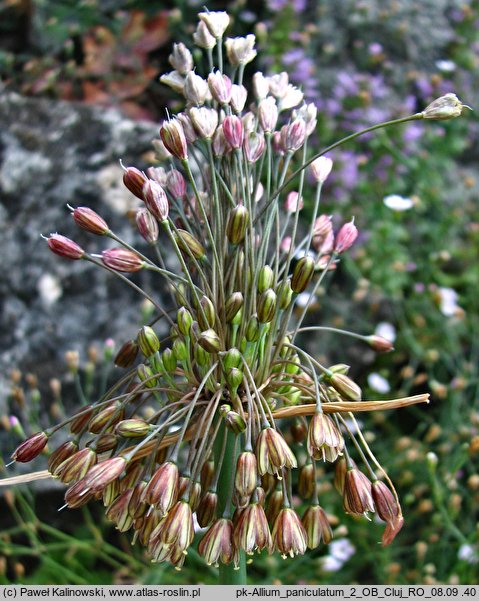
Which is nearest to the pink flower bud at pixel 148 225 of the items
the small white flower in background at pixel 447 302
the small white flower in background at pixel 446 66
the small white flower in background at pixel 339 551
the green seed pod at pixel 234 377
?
the green seed pod at pixel 234 377

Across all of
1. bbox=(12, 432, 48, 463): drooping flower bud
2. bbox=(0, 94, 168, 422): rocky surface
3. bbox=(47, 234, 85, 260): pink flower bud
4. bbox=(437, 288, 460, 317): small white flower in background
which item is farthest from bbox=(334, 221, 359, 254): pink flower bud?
bbox=(437, 288, 460, 317): small white flower in background

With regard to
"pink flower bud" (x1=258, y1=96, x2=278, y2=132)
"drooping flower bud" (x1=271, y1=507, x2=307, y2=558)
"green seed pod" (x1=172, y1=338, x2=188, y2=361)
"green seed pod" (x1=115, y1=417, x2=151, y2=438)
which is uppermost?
"pink flower bud" (x1=258, y1=96, x2=278, y2=132)

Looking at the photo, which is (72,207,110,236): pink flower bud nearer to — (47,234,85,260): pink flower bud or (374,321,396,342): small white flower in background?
(47,234,85,260): pink flower bud

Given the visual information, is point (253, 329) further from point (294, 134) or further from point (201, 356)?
point (294, 134)

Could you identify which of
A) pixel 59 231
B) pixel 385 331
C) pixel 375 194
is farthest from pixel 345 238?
pixel 375 194

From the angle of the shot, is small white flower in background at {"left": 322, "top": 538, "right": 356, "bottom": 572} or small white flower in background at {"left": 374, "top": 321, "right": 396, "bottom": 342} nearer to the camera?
small white flower in background at {"left": 322, "top": 538, "right": 356, "bottom": 572}

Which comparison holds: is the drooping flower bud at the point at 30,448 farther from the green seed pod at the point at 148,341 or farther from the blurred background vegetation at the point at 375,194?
the blurred background vegetation at the point at 375,194
